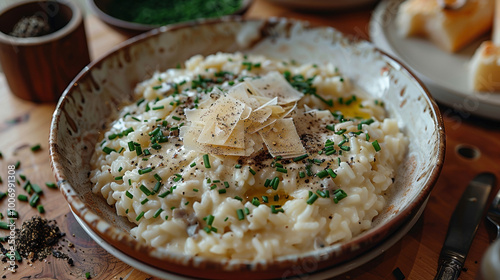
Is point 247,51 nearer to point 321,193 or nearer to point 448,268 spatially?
point 321,193

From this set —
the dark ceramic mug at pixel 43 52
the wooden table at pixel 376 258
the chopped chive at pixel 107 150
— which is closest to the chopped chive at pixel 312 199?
the wooden table at pixel 376 258

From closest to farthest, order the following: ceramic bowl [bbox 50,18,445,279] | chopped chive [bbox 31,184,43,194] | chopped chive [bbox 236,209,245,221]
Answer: ceramic bowl [bbox 50,18,445,279] → chopped chive [bbox 236,209,245,221] → chopped chive [bbox 31,184,43,194]

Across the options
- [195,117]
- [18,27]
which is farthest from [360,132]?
[18,27]

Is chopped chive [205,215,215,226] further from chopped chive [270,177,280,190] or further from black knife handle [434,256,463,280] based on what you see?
black knife handle [434,256,463,280]

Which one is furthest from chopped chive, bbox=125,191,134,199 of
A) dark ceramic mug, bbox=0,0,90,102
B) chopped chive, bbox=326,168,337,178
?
dark ceramic mug, bbox=0,0,90,102

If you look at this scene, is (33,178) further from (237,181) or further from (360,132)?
(360,132)

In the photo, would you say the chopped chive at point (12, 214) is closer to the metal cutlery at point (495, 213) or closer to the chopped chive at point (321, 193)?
the chopped chive at point (321, 193)

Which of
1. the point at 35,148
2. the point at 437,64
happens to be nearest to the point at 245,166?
the point at 35,148
